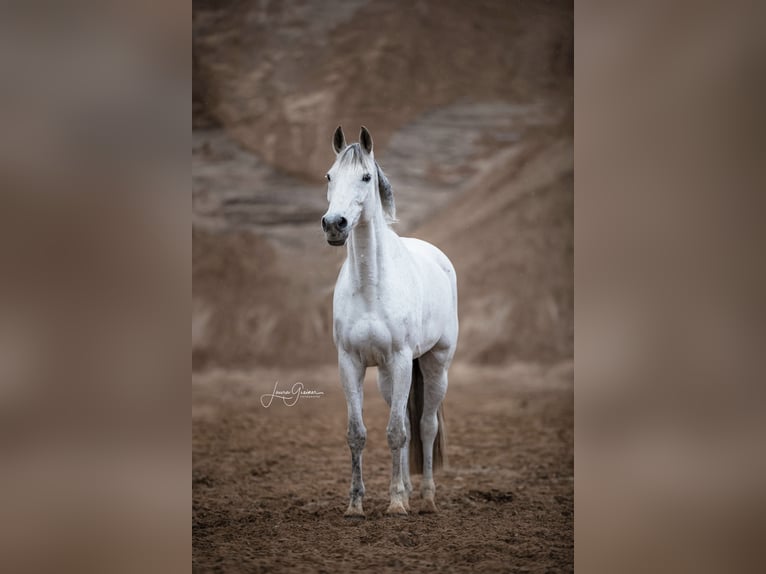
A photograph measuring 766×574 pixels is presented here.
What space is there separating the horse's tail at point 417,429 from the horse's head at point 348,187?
1.06 meters

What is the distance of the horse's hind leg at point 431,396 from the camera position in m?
4.32

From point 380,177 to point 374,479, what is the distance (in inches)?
69.3

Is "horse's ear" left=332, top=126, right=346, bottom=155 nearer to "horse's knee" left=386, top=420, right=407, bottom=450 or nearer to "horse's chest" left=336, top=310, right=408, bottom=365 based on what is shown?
"horse's chest" left=336, top=310, right=408, bottom=365

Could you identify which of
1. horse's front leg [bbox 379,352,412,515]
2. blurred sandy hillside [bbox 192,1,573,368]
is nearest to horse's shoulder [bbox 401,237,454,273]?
blurred sandy hillside [bbox 192,1,573,368]

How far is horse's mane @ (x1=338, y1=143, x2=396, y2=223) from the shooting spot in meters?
3.76

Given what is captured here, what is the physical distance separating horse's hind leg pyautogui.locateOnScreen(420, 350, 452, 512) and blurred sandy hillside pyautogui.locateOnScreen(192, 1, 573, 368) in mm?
522

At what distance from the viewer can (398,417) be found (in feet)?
13.0

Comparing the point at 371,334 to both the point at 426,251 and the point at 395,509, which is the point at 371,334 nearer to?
the point at 426,251

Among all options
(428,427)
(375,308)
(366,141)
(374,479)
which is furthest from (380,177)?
(374,479)

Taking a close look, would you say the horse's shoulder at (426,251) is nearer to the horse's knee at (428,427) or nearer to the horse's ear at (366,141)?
the horse's ear at (366,141)

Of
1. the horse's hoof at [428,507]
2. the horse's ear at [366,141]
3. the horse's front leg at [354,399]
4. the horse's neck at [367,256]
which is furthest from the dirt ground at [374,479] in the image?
the horse's ear at [366,141]
